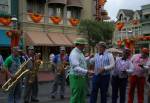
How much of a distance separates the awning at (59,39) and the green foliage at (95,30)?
1.60 metres

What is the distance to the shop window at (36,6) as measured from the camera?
3719 cm

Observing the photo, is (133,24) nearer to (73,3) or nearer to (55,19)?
(73,3)

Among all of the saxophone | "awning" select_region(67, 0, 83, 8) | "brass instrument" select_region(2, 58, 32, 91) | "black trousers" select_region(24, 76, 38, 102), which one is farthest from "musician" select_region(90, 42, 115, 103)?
"awning" select_region(67, 0, 83, 8)

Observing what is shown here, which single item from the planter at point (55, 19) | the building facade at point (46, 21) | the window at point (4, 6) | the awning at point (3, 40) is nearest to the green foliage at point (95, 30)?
the building facade at point (46, 21)

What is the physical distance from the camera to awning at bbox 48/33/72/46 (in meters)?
37.6

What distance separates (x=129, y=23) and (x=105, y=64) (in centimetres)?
5986

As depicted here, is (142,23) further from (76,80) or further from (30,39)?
(76,80)

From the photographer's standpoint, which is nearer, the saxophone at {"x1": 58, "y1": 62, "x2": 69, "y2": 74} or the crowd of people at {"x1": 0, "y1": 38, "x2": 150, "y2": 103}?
the crowd of people at {"x1": 0, "y1": 38, "x2": 150, "y2": 103}

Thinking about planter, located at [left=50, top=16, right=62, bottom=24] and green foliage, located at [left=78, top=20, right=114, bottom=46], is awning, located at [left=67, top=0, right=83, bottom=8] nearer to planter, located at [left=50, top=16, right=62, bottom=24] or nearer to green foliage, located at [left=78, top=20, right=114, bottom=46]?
planter, located at [left=50, top=16, right=62, bottom=24]

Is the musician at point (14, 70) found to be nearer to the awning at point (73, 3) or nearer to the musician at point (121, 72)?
the musician at point (121, 72)

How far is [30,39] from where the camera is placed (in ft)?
116

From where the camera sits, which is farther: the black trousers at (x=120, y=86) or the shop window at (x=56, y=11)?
the shop window at (x=56, y=11)

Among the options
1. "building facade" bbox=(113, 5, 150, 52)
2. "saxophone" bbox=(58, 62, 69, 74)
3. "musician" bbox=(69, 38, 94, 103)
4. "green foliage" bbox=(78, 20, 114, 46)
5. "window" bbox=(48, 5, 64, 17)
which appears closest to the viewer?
"musician" bbox=(69, 38, 94, 103)

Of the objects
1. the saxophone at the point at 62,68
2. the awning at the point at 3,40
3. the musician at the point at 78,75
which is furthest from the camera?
the awning at the point at 3,40
